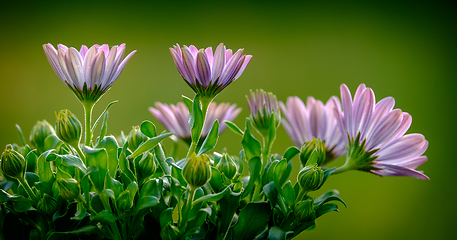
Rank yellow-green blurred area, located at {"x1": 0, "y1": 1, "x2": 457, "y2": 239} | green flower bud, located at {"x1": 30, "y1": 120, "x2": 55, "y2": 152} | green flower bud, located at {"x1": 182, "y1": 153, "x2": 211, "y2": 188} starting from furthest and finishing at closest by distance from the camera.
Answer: yellow-green blurred area, located at {"x1": 0, "y1": 1, "x2": 457, "y2": 239}, green flower bud, located at {"x1": 30, "y1": 120, "x2": 55, "y2": 152}, green flower bud, located at {"x1": 182, "y1": 153, "x2": 211, "y2": 188}

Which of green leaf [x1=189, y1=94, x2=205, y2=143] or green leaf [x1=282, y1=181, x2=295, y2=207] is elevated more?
green leaf [x1=189, y1=94, x2=205, y2=143]

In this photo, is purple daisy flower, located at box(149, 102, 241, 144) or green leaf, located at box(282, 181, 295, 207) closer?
green leaf, located at box(282, 181, 295, 207)

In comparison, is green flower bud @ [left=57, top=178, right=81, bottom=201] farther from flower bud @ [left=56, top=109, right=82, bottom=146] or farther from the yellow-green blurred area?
the yellow-green blurred area

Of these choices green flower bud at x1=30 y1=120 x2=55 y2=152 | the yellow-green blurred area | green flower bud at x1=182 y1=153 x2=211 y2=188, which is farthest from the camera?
the yellow-green blurred area

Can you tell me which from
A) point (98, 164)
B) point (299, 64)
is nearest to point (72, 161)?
point (98, 164)

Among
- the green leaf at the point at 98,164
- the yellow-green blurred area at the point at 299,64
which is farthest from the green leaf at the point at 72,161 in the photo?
the yellow-green blurred area at the point at 299,64

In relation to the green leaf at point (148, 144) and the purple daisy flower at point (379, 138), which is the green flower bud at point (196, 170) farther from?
the purple daisy flower at point (379, 138)

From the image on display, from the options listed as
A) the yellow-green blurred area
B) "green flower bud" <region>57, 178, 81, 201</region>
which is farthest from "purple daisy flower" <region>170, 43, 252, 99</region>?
the yellow-green blurred area
